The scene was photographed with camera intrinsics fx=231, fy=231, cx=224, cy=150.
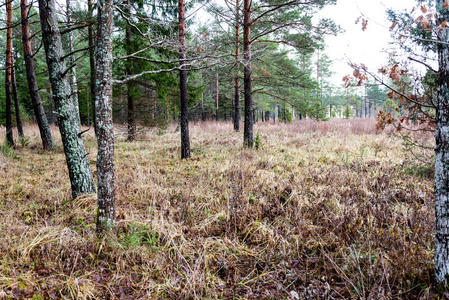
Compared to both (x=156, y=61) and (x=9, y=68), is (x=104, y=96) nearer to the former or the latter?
(x=156, y=61)

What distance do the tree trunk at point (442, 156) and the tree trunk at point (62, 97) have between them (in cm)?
414

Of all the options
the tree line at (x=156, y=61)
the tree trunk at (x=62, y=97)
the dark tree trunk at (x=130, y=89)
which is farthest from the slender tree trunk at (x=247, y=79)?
the tree trunk at (x=62, y=97)

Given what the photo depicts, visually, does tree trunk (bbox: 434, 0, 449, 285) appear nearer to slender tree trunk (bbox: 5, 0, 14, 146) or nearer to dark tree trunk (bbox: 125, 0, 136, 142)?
dark tree trunk (bbox: 125, 0, 136, 142)

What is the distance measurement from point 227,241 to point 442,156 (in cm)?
232

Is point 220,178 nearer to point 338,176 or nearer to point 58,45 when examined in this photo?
point 338,176

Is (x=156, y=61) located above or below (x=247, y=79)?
below

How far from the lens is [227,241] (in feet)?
9.71

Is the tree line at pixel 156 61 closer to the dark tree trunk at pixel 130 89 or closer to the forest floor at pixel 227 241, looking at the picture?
the dark tree trunk at pixel 130 89

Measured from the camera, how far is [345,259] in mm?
2455

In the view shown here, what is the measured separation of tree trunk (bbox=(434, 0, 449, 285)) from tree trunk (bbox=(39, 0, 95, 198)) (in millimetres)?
4137

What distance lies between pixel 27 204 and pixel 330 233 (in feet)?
15.8

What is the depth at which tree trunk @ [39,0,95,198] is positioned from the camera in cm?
360

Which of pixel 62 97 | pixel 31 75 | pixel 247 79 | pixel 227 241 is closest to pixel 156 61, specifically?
pixel 62 97

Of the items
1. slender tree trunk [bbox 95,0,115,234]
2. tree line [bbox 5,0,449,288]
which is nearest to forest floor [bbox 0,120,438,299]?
tree line [bbox 5,0,449,288]
